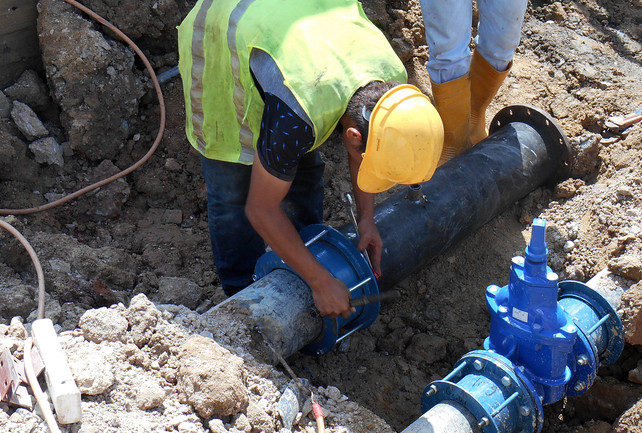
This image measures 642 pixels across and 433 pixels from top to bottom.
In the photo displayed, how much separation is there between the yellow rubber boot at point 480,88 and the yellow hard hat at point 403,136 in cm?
160

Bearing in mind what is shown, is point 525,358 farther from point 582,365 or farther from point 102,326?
point 102,326

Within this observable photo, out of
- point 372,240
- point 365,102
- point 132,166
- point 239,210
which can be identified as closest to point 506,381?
point 372,240

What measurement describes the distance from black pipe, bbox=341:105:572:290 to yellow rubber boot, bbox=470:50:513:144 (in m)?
0.10

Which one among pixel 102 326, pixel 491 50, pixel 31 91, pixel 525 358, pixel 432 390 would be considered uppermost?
pixel 491 50

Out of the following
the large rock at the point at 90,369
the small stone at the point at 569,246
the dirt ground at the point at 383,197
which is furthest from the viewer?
the small stone at the point at 569,246

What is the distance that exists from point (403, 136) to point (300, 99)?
1.22ft

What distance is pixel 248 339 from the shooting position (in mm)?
2336

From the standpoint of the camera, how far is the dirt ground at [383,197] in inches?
108

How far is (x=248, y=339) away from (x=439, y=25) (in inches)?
74.8

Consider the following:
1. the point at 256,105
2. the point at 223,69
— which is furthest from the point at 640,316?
the point at 223,69

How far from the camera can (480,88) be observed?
11.9ft

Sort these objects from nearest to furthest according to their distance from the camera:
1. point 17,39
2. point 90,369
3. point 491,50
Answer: point 90,369, point 491,50, point 17,39

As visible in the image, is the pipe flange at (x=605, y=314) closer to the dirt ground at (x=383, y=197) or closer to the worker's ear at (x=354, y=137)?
the dirt ground at (x=383, y=197)

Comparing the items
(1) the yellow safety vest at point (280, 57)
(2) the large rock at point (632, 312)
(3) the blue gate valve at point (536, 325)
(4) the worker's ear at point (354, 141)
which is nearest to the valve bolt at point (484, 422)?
(3) the blue gate valve at point (536, 325)
